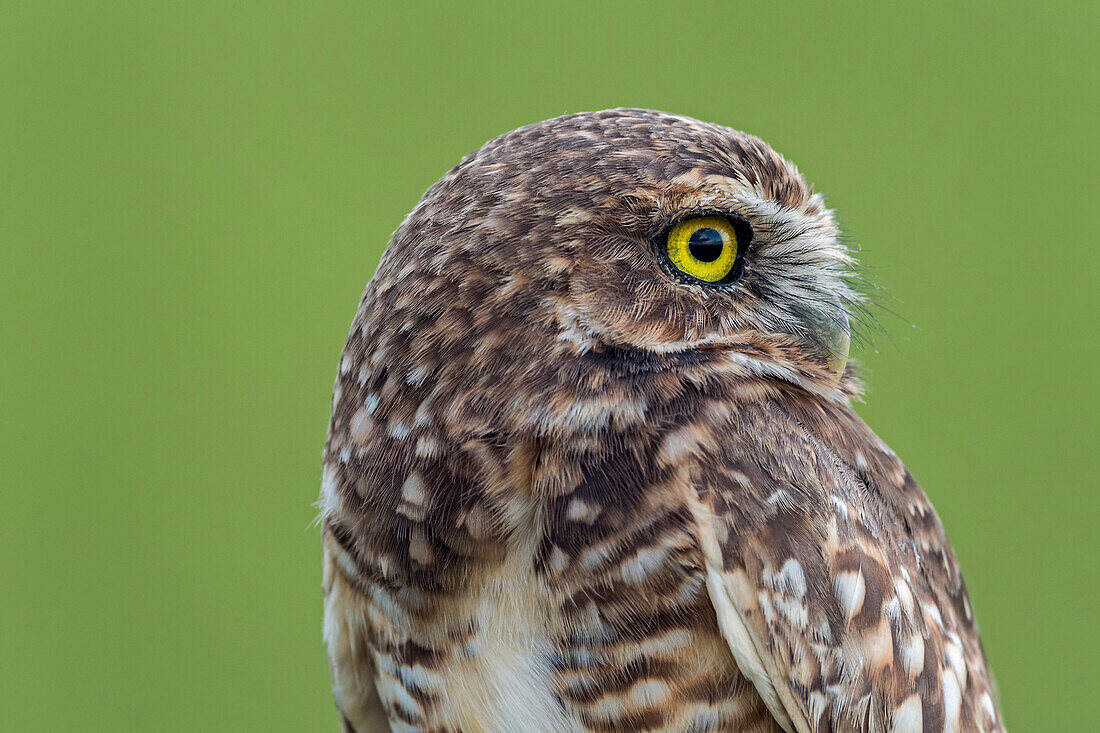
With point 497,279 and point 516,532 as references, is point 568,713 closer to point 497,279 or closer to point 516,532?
point 516,532

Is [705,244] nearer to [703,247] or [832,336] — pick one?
[703,247]

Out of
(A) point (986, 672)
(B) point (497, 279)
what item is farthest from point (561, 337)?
(A) point (986, 672)

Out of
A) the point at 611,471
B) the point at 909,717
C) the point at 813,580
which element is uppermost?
the point at 611,471

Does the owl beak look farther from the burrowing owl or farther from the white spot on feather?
the white spot on feather

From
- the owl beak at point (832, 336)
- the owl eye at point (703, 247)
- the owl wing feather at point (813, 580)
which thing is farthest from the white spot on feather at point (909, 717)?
the owl eye at point (703, 247)

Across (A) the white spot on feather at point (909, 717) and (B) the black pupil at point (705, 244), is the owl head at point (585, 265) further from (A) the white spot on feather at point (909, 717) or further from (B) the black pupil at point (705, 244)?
(A) the white spot on feather at point (909, 717)

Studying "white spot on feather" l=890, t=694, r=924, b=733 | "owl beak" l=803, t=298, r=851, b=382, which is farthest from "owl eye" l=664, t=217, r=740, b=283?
"white spot on feather" l=890, t=694, r=924, b=733

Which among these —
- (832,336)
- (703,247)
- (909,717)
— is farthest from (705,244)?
(909,717)
